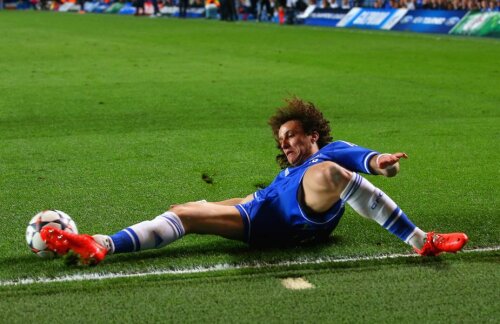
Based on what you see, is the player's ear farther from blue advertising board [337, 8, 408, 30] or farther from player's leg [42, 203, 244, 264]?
blue advertising board [337, 8, 408, 30]

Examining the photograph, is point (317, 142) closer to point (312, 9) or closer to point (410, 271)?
point (410, 271)

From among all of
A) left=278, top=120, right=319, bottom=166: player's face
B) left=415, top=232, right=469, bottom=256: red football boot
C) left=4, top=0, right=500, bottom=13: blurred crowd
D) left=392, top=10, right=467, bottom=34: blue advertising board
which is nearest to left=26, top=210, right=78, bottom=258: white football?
left=278, top=120, right=319, bottom=166: player's face

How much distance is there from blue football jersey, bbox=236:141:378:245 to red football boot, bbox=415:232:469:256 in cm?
53

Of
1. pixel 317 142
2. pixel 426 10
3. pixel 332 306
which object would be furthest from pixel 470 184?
pixel 426 10

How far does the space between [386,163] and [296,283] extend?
0.80 m

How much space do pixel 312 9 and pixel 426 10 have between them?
842cm

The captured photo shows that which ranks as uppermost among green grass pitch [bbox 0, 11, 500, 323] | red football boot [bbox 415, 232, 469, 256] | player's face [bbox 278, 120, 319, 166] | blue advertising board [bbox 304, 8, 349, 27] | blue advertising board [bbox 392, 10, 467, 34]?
player's face [bbox 278, 120, 319, 166]

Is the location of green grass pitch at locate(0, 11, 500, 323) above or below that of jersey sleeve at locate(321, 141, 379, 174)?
below

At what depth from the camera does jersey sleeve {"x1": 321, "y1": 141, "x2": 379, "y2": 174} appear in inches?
206

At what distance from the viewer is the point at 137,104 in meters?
13.1

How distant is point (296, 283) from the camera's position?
16.2ft

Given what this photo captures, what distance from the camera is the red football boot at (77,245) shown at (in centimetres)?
512

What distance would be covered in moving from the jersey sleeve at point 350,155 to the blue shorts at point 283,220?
0.23 metres

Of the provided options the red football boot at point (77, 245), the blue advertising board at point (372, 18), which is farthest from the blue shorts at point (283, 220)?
the blue advertising board at point (372, 18)
